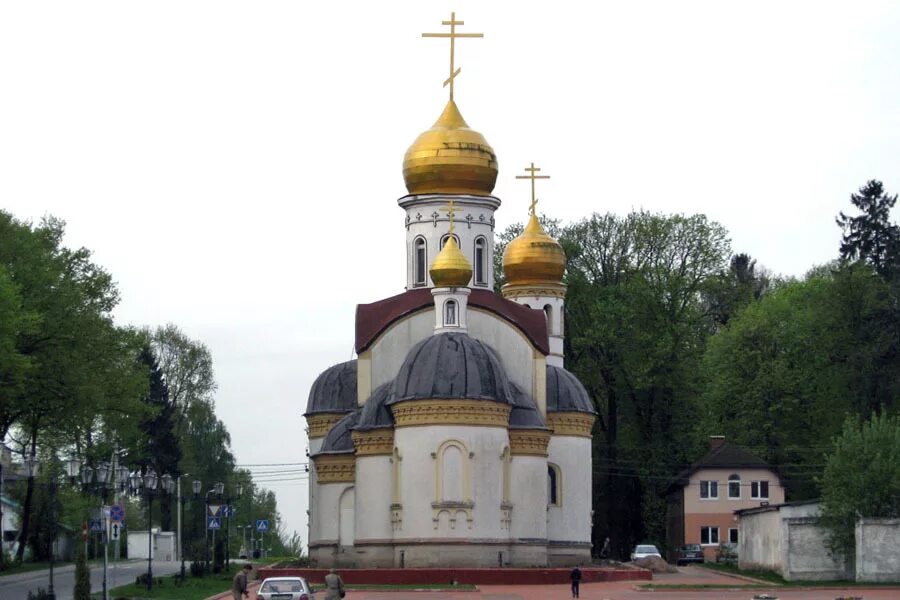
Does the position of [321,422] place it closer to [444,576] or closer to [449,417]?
[449,417]

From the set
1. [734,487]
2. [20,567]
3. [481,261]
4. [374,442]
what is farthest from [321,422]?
[734,487]

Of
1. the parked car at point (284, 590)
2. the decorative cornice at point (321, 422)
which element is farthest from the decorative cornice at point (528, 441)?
the parked car at point (284, 590)

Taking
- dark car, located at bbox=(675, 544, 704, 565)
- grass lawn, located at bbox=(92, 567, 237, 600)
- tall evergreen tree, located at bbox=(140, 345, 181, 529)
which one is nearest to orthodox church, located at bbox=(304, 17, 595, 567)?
grass lawn, located at bbox=(92, 567, 237, 600)

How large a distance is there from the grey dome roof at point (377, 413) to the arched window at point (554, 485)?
6.90 meters

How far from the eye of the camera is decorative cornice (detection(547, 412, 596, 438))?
182ft

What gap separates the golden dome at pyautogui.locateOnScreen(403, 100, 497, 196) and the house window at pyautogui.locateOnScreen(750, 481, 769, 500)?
18.5 metres

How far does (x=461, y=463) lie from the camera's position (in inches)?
1912

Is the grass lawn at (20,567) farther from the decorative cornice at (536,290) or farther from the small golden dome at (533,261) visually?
the small golden dome at (533,261)

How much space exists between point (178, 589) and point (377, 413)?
9162 millimetres

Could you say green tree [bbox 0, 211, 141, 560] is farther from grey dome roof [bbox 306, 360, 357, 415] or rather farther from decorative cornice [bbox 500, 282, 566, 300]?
decorative cornice [bbox 500, 282, 566, 300]

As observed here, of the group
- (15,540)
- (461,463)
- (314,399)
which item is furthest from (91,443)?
(461,463)

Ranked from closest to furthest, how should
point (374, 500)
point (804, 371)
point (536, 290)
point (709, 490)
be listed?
point (374, 500), point (536, 290), point (709, 490), point (804, 371)

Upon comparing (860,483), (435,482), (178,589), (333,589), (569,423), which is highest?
(569,423)

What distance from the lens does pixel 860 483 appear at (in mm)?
45719
